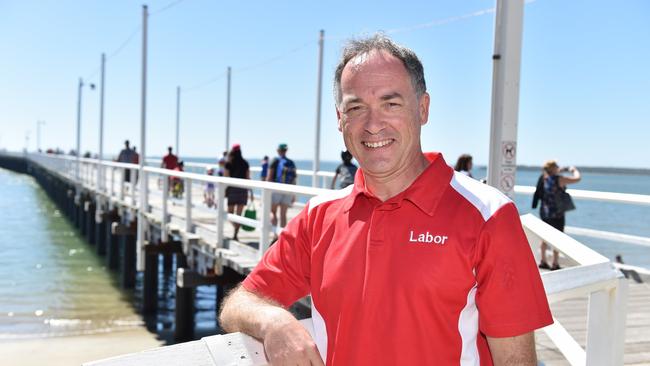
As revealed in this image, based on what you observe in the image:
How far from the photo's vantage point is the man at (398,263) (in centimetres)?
141

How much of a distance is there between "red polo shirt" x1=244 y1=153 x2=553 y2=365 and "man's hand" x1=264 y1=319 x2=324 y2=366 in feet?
0.33

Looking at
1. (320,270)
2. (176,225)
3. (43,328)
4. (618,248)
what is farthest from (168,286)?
(618,248)

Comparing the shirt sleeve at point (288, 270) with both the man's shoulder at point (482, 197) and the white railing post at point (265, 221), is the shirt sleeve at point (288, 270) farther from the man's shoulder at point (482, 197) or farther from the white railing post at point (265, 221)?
the white railing post at point (265, 221)

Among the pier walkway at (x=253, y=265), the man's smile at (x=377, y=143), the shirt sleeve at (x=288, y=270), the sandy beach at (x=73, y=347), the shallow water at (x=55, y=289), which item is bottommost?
the shallow water at (x=55, y=289)

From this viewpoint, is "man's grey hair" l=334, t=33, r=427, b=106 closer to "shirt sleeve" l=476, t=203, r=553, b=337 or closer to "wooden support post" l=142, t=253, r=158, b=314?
"shirt sleeve" l=476, t=203, r=553, b=337

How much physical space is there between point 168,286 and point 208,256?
839 centimetres

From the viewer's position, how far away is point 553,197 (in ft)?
25.1

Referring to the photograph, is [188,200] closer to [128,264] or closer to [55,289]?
[128,264]

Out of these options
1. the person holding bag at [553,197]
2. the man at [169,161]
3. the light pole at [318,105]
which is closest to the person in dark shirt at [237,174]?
the light pole at [318,105]

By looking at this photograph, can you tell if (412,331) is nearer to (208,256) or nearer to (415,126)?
(415,126)

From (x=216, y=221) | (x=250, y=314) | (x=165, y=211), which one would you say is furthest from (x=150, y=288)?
(x=250, y=314)

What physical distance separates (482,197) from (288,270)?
605 mm

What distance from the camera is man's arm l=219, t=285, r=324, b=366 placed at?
1.43 metres

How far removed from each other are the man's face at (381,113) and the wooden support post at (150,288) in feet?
39.4
